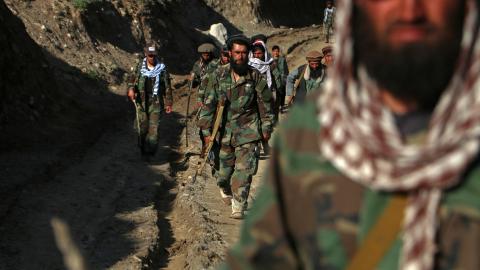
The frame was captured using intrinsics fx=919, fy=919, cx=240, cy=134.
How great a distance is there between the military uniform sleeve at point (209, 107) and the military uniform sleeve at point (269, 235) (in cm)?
728

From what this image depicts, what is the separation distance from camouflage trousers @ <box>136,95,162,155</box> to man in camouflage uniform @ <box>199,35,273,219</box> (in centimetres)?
347

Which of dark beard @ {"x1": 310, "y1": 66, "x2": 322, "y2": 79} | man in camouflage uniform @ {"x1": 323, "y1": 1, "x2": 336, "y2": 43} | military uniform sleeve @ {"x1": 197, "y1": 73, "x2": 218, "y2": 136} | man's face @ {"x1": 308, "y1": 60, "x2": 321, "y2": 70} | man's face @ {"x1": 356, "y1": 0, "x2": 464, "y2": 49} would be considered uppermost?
man in camouflage uniform @ {"x1": 323, "y1": 1, "x2": 336, "y2": 43}

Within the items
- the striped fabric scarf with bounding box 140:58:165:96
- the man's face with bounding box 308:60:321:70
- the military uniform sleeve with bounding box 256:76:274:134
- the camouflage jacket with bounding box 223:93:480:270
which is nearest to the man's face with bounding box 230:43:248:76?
the military uniform sleeve with bounding box 256:76:274:134

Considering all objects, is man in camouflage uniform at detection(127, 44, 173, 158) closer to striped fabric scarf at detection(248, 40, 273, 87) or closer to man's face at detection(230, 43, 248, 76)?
striped fabric scarf at detection(248, 40, 273, 87)

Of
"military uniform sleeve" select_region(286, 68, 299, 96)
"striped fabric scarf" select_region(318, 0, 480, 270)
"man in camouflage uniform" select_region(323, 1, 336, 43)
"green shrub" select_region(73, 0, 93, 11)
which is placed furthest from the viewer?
"man in camouflage uniform" select_region(323, 1, 336, 43)

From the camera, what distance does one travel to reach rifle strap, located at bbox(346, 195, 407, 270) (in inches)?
76.5

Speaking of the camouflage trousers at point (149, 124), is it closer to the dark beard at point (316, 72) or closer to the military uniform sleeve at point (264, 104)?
the dark beard at point (316, 72)

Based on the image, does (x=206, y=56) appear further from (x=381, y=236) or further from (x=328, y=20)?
(x=328, y=20)

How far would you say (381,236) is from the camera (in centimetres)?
195

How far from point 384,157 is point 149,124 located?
1110 cm

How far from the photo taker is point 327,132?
6.61 feet

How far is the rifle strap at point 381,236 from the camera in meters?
1.94

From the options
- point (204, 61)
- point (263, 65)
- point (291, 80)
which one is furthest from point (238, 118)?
point (291, 80)

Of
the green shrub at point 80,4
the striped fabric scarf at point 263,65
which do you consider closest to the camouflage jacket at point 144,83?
the striped fabric scarf at point 263,65
